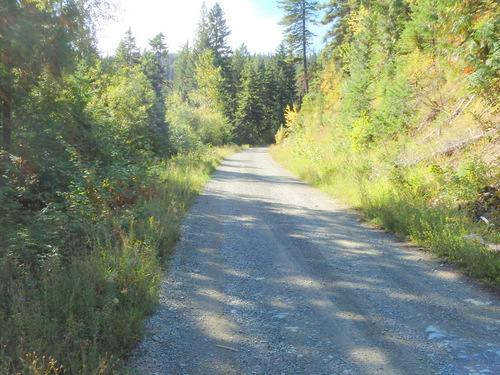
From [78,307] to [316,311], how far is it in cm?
254

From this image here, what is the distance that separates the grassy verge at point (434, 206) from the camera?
512 cm

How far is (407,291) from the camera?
14.5 feet

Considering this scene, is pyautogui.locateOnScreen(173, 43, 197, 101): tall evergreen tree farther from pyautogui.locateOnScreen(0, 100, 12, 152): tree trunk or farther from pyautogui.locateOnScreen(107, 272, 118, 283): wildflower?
pyautogui.locateOnScreen(107, 272, 118, 283): wildflower

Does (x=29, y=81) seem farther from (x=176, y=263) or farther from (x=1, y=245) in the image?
(x=176, y=263)

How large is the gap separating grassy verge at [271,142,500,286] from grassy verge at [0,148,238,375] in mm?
4415

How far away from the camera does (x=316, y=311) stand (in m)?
4.00

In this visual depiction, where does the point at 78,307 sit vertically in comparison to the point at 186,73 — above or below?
below

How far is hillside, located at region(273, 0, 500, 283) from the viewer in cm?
612

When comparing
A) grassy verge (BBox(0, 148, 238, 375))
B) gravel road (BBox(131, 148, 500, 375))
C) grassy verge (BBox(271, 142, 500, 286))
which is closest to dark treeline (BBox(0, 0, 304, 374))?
Answer: grassy verge (BBox(0, 148, 238, 375))

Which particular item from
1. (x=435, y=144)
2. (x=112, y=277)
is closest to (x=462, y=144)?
(x=435, y=144)

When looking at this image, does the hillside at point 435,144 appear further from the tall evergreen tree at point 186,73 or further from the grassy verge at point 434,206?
the tall evergreen tree at point 186,73

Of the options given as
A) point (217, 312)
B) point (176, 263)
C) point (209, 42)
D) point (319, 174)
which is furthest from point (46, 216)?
point (209, 42)

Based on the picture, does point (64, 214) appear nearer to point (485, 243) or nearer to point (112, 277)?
point (112, 277)

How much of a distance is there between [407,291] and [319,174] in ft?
32.7
